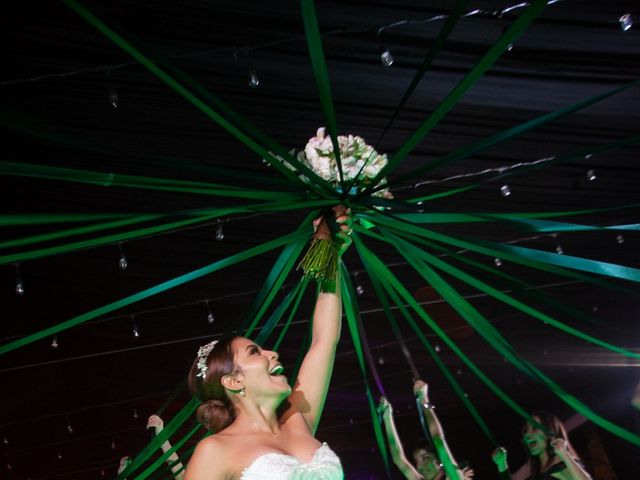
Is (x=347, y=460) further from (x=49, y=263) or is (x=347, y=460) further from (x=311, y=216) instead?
(x=311, y=216)

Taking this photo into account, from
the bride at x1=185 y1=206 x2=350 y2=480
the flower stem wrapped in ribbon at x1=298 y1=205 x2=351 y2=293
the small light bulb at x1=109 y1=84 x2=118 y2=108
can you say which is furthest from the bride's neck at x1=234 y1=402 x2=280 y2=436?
the small light bulb at x1=109 y1=84 x2=118 y2=108

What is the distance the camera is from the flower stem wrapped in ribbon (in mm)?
2959

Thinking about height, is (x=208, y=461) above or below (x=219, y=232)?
below

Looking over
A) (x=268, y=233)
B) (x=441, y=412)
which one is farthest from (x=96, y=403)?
(x=441, y=412)

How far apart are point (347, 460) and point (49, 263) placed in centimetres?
585

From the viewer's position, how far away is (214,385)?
2.96 metres

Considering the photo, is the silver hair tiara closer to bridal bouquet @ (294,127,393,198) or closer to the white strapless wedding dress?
the white strapless wedding dress

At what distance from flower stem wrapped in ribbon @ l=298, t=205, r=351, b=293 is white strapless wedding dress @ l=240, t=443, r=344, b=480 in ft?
2.19

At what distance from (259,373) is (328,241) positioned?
1.75 ft

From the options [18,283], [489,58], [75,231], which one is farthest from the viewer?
[18,283]

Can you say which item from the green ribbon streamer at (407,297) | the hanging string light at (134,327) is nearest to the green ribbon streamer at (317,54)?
the green ribbon streamer at (407,297)

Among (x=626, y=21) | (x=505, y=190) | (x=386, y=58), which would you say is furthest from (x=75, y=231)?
(x=505, y=190)

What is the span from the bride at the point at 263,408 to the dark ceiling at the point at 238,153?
0.60 metres

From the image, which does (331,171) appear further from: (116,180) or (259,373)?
(116,180)
